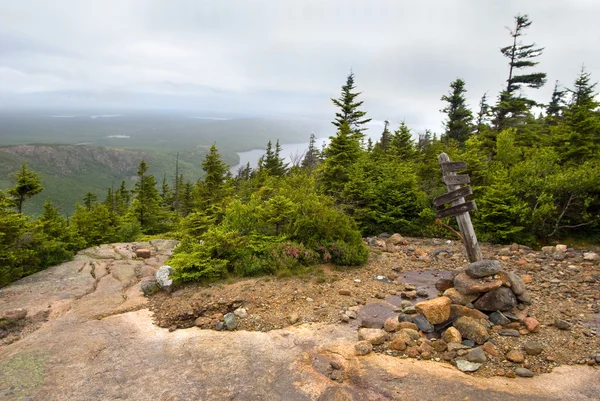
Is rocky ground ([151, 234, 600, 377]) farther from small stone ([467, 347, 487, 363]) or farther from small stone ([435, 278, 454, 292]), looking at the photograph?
small stone ([435, 278, 454, 292])

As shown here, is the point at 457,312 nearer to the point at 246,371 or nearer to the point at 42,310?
the point at 246,371

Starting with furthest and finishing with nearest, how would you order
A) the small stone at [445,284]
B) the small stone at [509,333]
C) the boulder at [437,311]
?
1. the small stone at [445,284]
2. the boulder at [437,311]
3. the small stone at [509,333]

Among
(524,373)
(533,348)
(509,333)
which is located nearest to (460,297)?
(509,333)

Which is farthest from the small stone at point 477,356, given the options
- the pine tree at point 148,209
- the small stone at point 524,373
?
the pine tree at point 148,209

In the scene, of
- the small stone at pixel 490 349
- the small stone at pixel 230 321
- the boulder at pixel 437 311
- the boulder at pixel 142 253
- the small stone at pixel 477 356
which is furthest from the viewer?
the boulder at pixel 142 253

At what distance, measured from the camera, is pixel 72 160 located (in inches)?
7771

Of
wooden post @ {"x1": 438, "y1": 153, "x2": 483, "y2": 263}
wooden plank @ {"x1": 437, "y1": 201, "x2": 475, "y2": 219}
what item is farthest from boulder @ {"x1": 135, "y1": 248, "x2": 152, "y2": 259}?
wooden post @ {"x1": 438, "y1": 153, "x2": 483, "y2": 263}

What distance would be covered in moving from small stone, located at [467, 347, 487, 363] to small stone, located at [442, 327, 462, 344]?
339mm

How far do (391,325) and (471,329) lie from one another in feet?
5.05

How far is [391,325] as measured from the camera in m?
6.68

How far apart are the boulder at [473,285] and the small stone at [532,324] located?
Result: 0.82 metres

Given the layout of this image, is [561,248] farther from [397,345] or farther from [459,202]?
[397,345]

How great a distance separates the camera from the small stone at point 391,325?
6.64 metres

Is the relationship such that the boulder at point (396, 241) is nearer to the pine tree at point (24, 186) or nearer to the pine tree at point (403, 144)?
the pine tree at point (403, 144)
